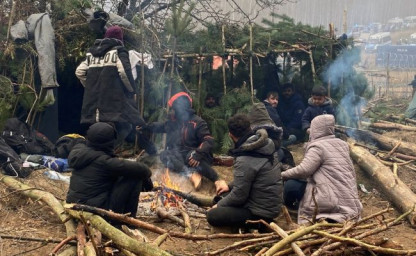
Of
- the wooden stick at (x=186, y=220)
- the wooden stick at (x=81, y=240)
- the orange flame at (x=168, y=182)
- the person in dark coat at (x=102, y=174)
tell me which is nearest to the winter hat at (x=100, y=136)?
the person in dark coat at (x=102, y=174)

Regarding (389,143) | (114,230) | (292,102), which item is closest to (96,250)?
(114,230)

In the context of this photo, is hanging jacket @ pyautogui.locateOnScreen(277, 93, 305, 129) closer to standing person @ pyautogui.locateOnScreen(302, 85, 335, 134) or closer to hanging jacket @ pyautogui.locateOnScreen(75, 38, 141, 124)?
standing person @ pyautogui.locateOnScreen(302, 85, 335, 134)

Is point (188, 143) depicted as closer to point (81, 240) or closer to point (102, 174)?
point (102, 174)

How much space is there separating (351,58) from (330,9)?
33.9 m

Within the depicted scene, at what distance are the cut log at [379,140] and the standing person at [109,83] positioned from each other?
4469mm

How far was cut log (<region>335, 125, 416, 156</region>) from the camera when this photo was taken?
33.3ft

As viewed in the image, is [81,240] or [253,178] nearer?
[81,240]

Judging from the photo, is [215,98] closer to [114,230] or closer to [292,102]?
[292,102]

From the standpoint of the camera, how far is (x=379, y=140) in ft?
35.2

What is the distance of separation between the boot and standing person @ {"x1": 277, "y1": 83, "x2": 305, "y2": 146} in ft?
10.1

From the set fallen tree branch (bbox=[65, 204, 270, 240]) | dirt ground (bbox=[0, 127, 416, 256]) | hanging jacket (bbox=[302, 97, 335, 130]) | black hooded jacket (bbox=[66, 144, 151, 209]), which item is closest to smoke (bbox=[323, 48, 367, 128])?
hanging jacket (bbox=[302, 97, 335, 130])

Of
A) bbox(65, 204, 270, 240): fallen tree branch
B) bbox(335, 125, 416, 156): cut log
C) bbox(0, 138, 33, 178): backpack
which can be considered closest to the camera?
bbox(65, 204, 270, 240): fallen tree branch

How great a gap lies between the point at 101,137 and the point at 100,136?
0.05 ft

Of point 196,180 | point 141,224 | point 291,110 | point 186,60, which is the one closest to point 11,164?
point 196,180
